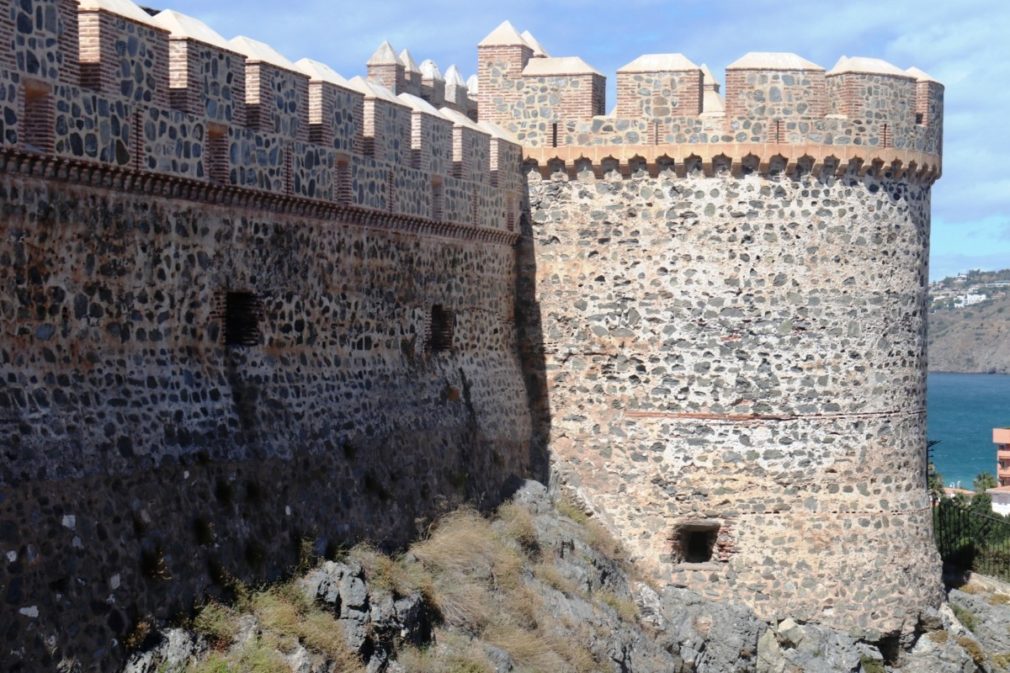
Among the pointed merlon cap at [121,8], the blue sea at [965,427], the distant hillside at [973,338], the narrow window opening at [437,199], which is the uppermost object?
the pointed merlon cap at [121,8]

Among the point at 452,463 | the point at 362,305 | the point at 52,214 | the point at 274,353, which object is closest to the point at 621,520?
the point at 452,463

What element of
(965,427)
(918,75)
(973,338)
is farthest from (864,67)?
(973,338)

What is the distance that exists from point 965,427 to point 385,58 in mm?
132322

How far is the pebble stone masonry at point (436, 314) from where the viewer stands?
1221 cm

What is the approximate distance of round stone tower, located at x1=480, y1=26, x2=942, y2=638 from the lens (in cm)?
1984

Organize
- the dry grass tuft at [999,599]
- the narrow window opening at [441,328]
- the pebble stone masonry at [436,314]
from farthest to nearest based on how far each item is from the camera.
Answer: the dry grass tuft at [999,599] → the narrow window opening at [441,328] → the pebble stone masonry at [436,314]

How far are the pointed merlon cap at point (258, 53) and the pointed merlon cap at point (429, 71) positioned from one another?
6.28m

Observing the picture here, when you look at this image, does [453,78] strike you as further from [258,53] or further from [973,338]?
[973,338]

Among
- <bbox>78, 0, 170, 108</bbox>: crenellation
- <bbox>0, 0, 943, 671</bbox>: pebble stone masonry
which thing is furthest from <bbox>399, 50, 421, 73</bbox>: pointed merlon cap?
<bbox>78, 0, 170, 108</bbox>: crenellation

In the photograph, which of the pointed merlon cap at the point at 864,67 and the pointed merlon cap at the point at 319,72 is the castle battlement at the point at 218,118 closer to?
the pointed merlon cap at the point at 319,72

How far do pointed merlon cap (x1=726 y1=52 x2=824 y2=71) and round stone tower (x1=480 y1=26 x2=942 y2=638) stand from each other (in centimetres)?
2

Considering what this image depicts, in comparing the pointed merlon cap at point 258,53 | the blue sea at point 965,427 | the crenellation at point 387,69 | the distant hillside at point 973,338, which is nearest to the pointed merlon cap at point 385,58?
the crenellation at point 387,69

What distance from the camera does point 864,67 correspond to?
66.6 ft

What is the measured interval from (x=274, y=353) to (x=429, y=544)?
2746mm
